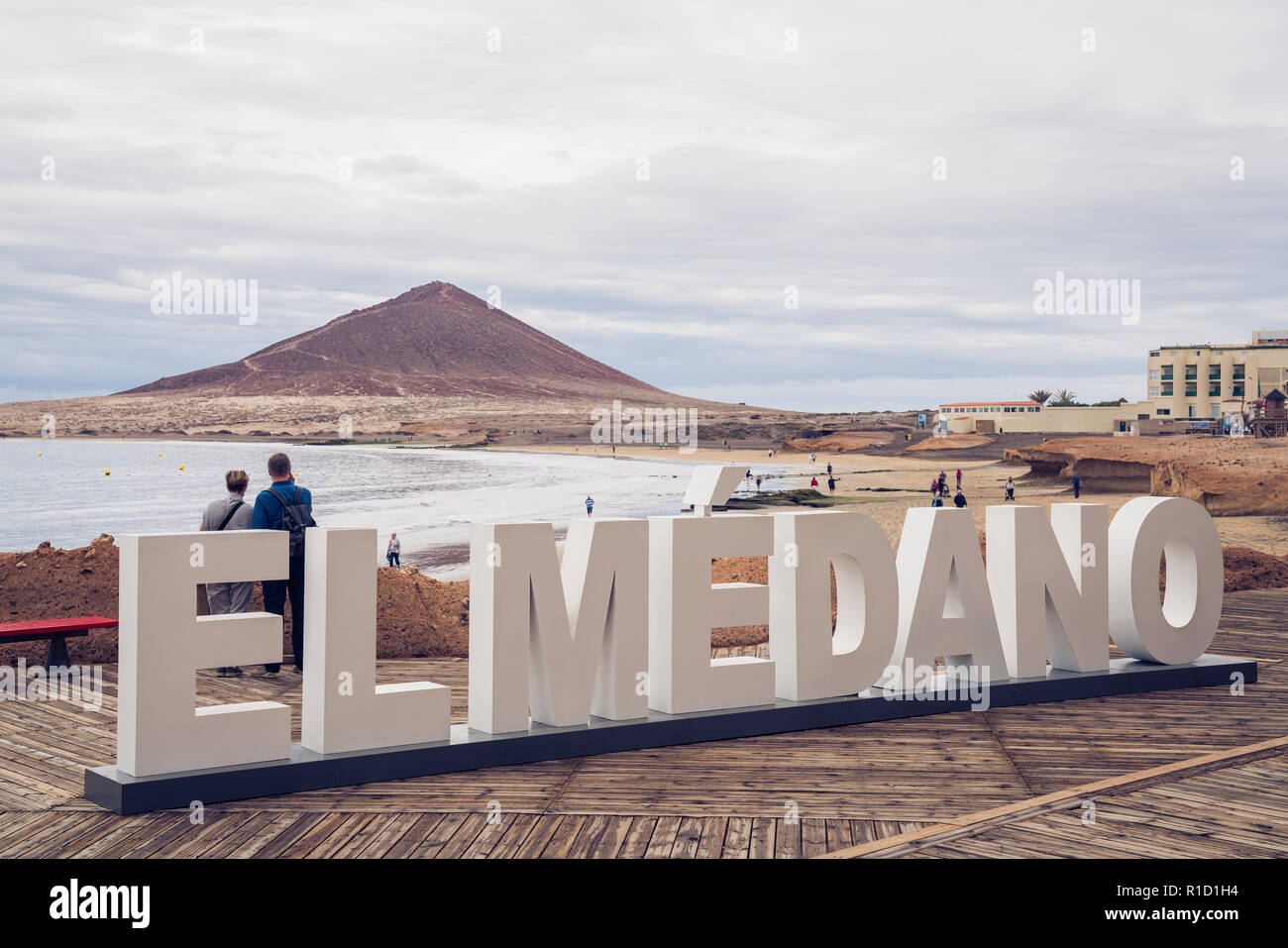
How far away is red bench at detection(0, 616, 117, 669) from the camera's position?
9.77 metres

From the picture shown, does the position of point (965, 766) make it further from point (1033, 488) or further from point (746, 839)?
point (1033, 488)

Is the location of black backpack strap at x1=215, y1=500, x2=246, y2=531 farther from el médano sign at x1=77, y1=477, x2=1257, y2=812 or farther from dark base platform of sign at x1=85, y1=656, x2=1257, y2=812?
dark base platform of sign at x1=85, y1=656, x2=1257, y2=812

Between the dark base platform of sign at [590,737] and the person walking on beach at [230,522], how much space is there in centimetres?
298

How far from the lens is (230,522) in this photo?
9.44 m

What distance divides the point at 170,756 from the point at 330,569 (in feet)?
4.28

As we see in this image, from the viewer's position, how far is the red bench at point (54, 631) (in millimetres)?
9773

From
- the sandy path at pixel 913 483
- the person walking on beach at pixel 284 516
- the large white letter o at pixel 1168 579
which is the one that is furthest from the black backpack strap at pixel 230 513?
the sandy path at pixel 913 483

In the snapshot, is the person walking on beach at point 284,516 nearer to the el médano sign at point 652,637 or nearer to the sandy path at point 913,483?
the el médano sign at point 652,637

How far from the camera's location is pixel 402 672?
10.2 meters

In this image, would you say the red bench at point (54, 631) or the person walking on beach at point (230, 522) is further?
the red bench at point (54, 631)

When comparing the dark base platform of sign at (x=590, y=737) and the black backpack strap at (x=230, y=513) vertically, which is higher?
the black backpack strap at (x=230, y=513)

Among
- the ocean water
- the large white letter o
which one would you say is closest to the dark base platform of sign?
the large white letter o

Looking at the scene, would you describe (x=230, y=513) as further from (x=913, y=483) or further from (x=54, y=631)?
(x=913, y=483)
